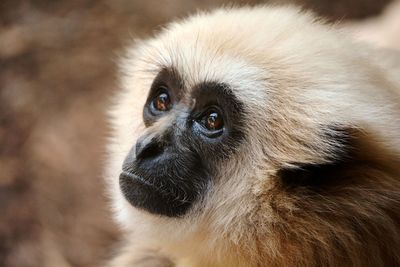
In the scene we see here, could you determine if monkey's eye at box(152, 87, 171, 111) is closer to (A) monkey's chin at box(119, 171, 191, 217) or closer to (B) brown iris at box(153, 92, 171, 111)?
(B) brown iris at box(153, 92, 171, 111)

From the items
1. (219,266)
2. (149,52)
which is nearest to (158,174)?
(219,266)

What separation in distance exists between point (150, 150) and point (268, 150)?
0.59 metres

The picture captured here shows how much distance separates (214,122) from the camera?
3.31 meters

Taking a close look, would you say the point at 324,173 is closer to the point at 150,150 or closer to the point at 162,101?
the point at 150,150

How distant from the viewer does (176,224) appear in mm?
3336

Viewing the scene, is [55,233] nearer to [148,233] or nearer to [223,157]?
[148,233]

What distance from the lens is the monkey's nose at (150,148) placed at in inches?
129

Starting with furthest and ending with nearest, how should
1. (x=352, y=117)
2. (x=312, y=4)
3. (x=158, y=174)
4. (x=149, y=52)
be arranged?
1. (x=312, y=4)
2. (x=149, y=52)
3. (x=158, y=174)
4. (x=352, y=117)

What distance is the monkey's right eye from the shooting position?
11.7ft

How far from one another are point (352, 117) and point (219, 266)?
41.9 inches

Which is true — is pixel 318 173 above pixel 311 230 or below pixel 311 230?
above

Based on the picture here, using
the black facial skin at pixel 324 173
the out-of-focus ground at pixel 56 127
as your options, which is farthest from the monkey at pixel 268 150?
the out-of-focus ground at pixel 56 127

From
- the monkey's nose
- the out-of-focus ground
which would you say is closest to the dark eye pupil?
the monkey's nose

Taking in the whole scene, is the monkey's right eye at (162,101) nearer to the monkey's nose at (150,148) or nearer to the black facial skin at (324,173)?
the monkey's nose at (150,148)
